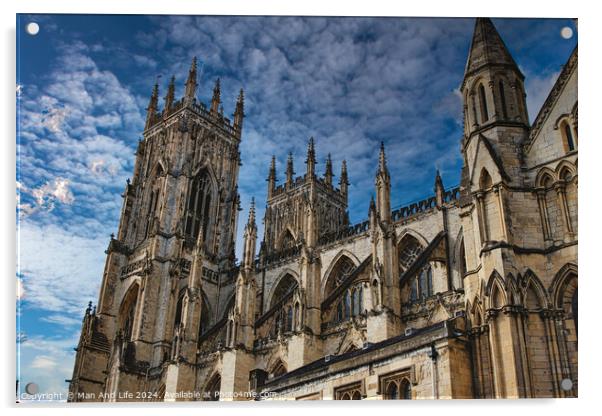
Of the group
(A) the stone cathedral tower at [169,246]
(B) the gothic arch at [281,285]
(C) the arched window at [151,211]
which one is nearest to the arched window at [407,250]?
(B) the gothic arch at [281,285]

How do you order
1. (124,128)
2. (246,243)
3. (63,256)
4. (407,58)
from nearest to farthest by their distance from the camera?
(407,58)
(63,256)
(124,128)
(246,243)

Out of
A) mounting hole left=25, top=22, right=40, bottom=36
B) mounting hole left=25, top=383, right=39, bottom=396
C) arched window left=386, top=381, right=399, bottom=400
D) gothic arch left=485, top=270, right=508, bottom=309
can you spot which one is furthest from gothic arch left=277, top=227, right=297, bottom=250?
gothic arch left=485, top=270, right=508, bottom=309

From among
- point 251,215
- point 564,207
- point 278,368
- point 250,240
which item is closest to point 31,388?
point 564,207

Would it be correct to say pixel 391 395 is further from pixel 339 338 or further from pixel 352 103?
pixel 339 338

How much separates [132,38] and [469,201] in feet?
22.0

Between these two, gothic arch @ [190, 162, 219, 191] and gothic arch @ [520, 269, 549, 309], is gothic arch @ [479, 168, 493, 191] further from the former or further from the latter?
gothic arch @ [190, 162, 219, 191]

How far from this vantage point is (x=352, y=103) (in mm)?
12430

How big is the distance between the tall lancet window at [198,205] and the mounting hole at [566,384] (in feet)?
84.0

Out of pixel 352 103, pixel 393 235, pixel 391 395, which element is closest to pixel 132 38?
pixel 352 103

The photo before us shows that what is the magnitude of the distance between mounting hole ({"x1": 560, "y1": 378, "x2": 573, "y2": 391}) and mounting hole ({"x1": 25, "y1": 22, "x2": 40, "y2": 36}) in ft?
30.2

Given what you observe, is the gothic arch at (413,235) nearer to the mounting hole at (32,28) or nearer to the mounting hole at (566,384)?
the mounting hole at (566,384)

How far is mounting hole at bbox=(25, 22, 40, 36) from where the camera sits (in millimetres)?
9805

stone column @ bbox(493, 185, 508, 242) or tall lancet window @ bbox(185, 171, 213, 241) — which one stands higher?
tall lancet window @ bbox(185, 171, 213, 241)
